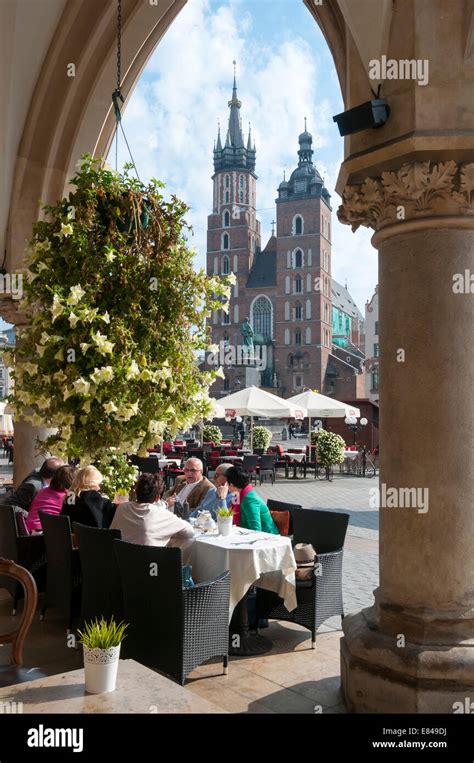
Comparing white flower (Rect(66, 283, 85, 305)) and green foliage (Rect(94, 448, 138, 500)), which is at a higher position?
white flower (Rect(66, 283, 85, 305))

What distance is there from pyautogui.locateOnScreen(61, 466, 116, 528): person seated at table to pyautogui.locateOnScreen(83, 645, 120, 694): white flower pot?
2.84 metres

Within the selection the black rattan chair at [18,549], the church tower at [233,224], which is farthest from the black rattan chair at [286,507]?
the church tower at [233,224]

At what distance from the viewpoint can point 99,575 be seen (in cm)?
480

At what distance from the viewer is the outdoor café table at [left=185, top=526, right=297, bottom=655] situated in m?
4.90

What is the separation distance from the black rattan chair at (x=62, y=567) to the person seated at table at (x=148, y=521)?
18.0 inches

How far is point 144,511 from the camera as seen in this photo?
4988mm

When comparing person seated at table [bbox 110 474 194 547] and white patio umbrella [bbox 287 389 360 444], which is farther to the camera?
white patio umbrella [bbox 287 389 360 444]

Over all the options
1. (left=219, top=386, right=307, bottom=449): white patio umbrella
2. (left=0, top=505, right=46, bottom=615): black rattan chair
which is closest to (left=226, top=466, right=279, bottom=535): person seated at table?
(left=0, top=505, right=46, bottom=615): black rattan chair

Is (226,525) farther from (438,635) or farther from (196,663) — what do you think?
(438,635)

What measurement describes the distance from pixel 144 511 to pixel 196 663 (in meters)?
1.25

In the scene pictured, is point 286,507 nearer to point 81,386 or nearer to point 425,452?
point 425,452

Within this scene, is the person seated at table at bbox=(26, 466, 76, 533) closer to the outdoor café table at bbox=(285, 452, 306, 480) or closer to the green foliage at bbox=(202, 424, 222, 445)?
the outdoor café table at bbox=(285, 452, 306, 480)

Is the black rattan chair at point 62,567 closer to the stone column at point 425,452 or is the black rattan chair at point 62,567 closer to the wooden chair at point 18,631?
the wooden chair at point 18,631
